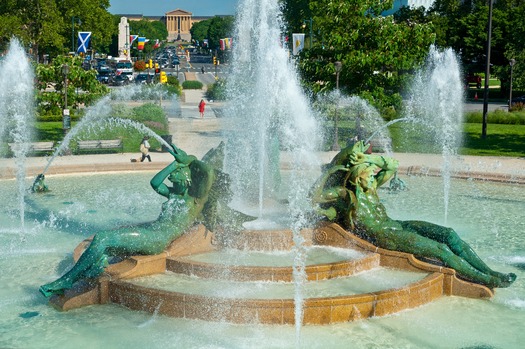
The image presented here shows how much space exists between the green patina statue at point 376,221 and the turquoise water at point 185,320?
571mm

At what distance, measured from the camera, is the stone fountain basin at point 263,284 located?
10516 millimetres

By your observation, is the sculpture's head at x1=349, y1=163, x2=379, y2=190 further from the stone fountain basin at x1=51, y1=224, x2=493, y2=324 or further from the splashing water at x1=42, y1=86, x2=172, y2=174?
the splashing water at x1=42, y1=86, x2=172, y2=174

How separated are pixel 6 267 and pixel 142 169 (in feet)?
33.9

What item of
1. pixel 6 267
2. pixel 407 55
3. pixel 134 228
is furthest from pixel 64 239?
pixel 407 55

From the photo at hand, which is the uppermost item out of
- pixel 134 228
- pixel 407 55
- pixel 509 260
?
pixel 407 55

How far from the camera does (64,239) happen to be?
1528 cm

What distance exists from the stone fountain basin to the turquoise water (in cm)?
15

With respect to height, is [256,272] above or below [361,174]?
below

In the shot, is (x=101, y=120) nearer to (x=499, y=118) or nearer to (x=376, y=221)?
(x=499, y=118)

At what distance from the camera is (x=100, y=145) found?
27.0 metres

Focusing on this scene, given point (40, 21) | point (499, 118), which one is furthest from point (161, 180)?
point (40, 21)

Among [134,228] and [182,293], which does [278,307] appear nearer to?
[182,293]

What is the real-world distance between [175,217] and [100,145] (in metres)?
15.3

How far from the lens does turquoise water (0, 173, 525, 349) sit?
10070 mm
